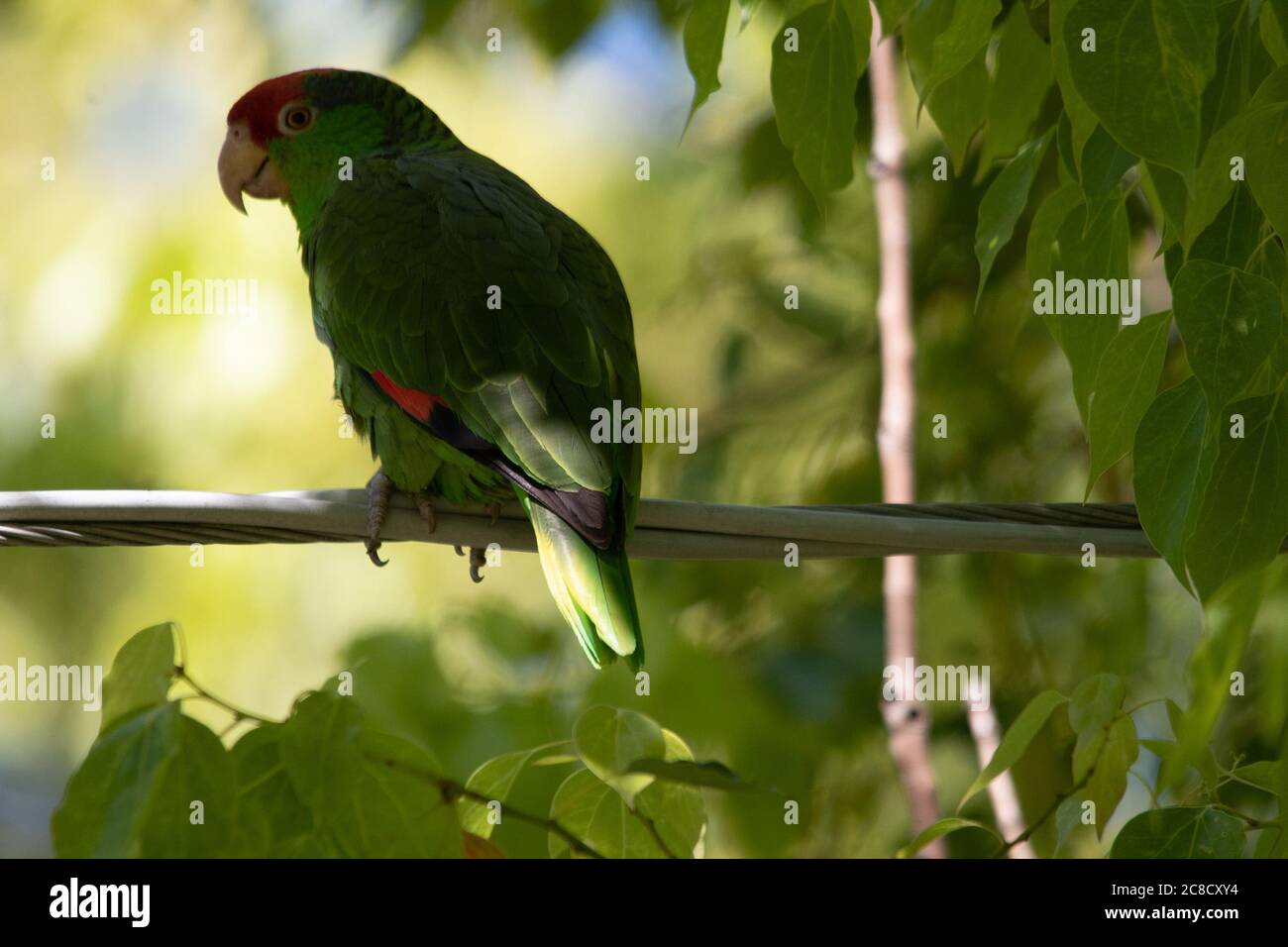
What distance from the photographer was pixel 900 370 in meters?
2.76

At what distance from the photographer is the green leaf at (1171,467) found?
112 cm

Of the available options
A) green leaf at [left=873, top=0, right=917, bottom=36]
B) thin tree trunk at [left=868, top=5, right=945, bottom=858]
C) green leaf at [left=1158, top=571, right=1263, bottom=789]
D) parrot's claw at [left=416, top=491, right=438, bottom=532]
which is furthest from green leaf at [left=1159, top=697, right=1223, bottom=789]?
thin tree trunk at [left=868, top=5, right=945, bottom=858]

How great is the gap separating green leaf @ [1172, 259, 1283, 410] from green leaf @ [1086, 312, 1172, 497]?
115mm

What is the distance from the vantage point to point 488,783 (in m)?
1.43

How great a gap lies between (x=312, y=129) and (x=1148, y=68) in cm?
219

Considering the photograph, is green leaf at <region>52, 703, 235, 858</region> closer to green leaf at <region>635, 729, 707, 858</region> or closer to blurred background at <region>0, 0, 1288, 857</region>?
green leaf at <region>635, 729, 707, 858</region>

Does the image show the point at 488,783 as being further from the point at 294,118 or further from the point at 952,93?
the point at 294,118

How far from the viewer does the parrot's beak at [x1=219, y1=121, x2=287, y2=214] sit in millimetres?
2941

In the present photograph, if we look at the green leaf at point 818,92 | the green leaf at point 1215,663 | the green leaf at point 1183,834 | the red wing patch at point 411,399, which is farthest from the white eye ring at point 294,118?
the green leaf at point 1215,663

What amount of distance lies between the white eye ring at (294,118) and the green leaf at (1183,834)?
7.49ft
